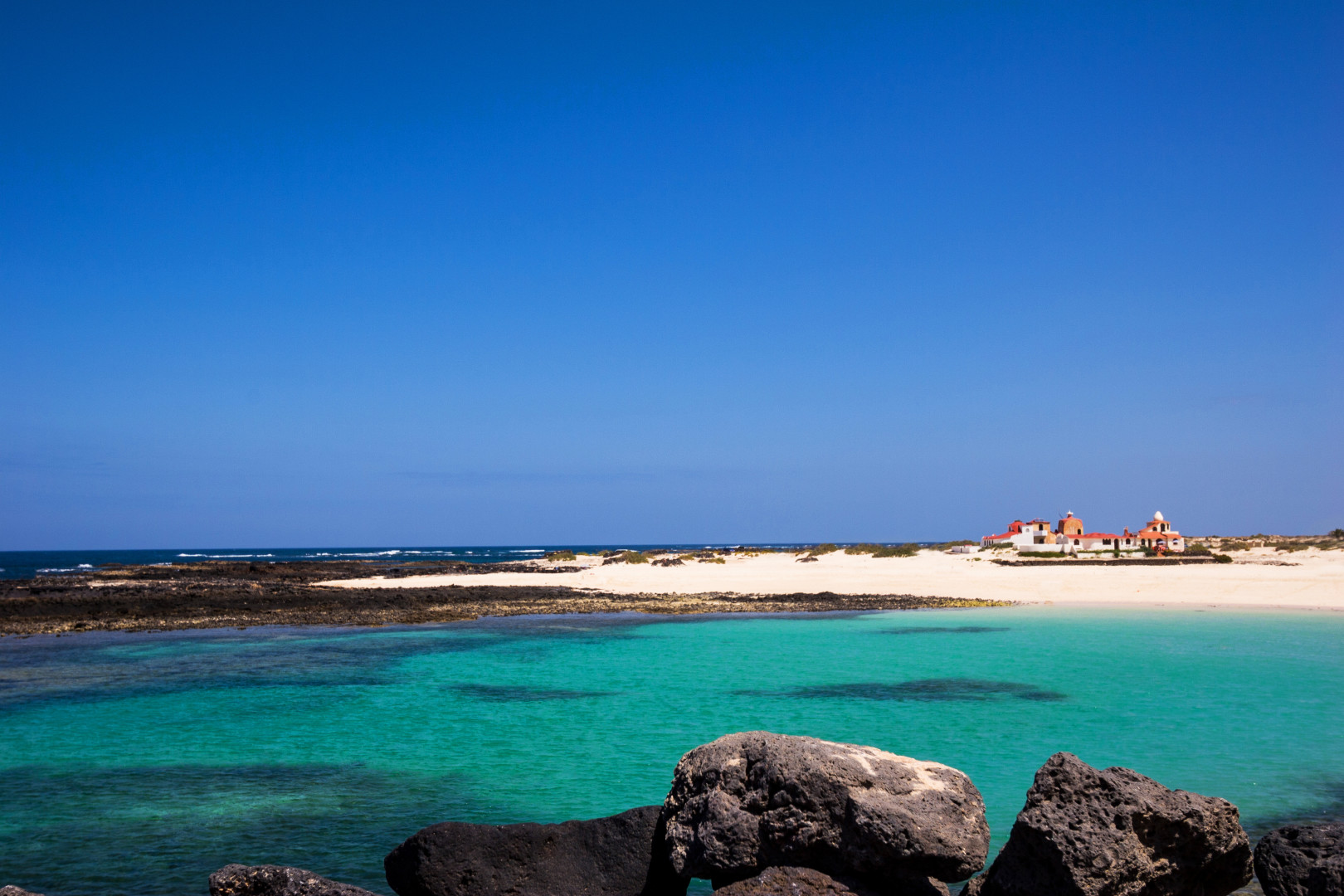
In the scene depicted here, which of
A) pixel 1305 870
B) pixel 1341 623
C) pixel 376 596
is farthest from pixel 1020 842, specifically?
pixel 376 596

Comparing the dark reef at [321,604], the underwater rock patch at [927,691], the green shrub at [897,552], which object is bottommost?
the dark reef at [321,604]

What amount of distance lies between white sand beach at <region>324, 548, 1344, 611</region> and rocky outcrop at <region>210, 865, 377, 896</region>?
38521mm

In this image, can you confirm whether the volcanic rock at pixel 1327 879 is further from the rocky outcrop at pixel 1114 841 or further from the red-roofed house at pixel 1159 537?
the red-roofed house at pixel 1159 537

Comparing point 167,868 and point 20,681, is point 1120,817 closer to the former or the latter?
point 167,868

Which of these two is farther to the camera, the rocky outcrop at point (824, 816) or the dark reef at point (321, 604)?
the dark reef at point (321, 604)

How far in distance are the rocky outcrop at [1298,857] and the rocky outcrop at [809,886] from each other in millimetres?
2619

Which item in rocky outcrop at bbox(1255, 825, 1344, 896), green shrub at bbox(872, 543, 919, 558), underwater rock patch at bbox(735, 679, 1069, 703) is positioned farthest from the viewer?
green shrub at bbox(872, 543, 919, 558)

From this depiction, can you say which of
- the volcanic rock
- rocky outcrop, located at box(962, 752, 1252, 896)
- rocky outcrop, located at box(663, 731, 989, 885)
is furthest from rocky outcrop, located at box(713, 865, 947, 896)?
the volcanic rock

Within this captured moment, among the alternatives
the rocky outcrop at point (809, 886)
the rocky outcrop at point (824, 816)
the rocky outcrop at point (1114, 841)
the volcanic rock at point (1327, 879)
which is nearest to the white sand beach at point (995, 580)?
the volcanic rock at point (1327, 879)

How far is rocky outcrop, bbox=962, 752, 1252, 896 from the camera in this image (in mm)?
6230

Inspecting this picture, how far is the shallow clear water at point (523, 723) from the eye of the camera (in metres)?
10.8

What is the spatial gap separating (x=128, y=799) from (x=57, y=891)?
3347mm

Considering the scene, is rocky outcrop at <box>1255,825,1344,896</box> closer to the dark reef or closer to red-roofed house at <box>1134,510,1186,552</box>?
the dark reef

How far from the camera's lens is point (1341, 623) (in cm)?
3022
